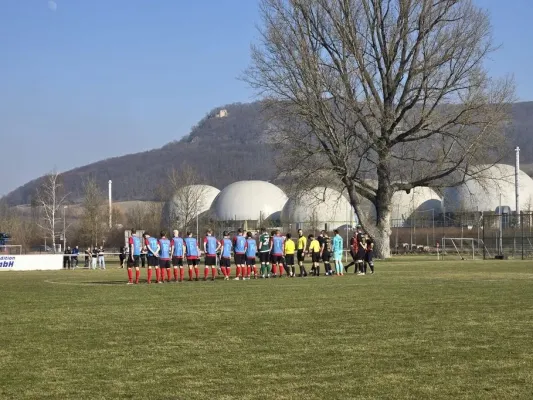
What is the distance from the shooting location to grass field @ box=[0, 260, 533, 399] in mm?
9047

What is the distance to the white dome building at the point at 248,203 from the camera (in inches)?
4375

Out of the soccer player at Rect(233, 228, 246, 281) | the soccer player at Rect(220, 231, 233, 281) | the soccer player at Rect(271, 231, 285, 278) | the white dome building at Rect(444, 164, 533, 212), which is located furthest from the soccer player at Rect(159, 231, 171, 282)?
the white dome building at Rect(444, 164, 533, 212)

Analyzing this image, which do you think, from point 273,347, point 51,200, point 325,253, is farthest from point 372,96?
point 51,200

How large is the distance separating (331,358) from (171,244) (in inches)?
849

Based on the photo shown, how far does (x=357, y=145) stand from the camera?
162 feet

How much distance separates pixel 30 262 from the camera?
166ft

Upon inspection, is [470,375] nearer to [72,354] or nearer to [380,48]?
[72,354]

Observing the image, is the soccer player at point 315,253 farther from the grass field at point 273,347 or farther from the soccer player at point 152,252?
the grass field at point 273,347

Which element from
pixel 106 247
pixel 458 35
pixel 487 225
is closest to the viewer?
pixel 458 35

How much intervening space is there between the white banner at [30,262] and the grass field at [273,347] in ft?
97.2

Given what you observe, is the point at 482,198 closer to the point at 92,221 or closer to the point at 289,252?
the point at 92,221

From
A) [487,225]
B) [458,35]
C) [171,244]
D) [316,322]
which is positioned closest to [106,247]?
[487,225]

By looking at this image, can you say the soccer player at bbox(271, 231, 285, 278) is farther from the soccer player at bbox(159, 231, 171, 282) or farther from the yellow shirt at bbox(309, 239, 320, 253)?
the soccer player at bbox(159, 231, 171, 282)

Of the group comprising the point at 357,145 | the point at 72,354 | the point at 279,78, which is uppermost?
the point at 279,78
